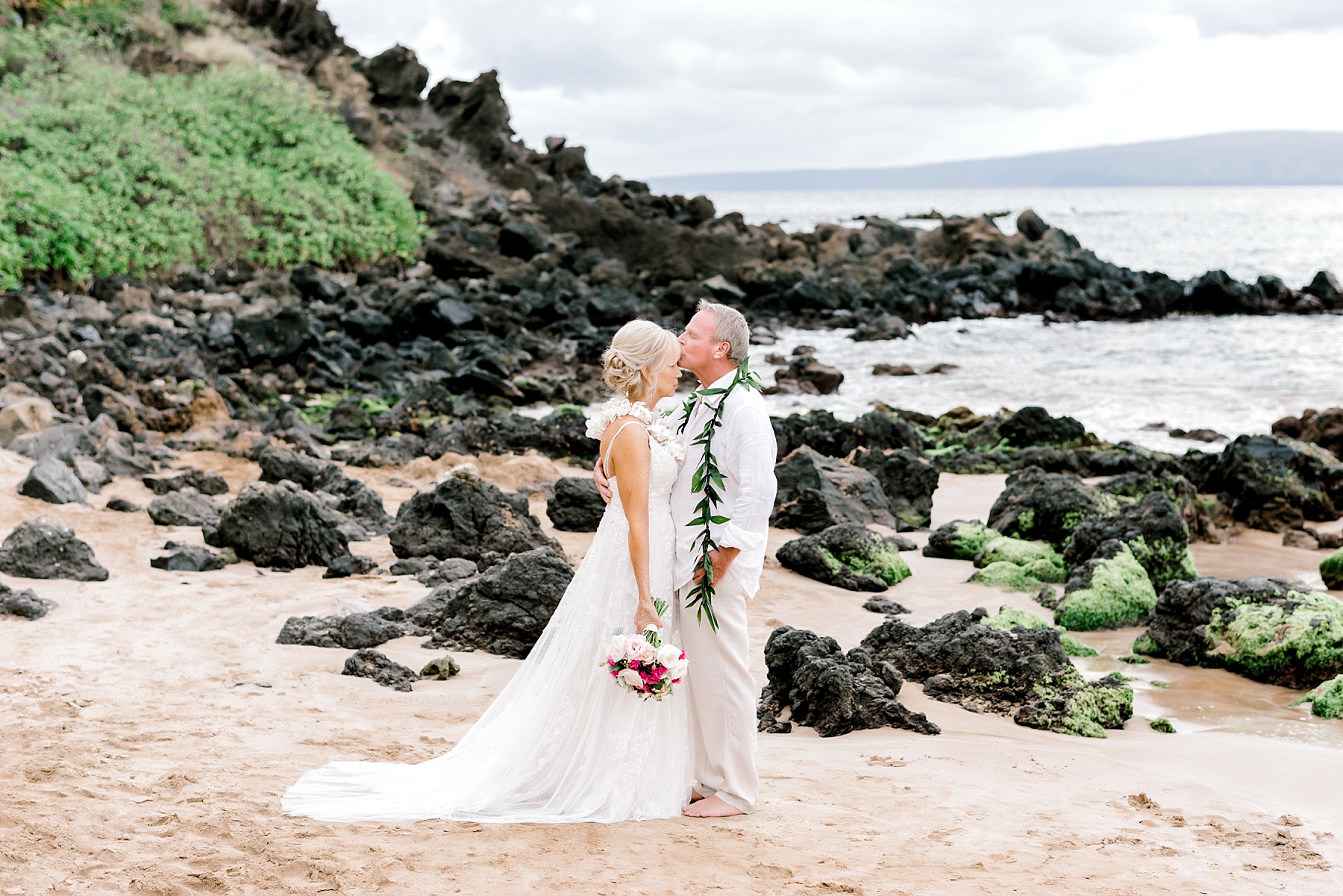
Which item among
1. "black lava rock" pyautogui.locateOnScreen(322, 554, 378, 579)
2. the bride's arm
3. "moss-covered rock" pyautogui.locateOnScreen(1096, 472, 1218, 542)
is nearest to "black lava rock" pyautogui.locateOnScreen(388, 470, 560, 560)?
"black lava rock" pyautogui.locateOnScreen(322, 554, 378, 579)

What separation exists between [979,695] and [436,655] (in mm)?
3213

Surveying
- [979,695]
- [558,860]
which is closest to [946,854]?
[558,860]

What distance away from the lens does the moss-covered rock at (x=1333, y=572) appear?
9.54 m

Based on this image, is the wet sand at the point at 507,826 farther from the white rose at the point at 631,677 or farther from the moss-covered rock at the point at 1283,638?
the white rose at the point at 631,677

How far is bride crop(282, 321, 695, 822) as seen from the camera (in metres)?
4.53

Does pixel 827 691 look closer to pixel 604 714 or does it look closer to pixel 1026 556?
pixel 604 714

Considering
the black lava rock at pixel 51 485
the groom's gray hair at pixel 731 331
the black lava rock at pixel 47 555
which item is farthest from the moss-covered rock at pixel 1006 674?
the black lava rock at pixel 51 485

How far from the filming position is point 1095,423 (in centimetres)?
1894

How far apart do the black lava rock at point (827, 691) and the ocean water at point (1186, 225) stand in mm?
48848

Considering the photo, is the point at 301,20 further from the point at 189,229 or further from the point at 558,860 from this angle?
the point at 558,860

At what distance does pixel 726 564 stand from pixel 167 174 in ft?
85.9

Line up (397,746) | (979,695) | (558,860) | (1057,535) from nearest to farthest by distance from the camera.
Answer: (558,860)
(397,746)
(979,695)
(1057,535)

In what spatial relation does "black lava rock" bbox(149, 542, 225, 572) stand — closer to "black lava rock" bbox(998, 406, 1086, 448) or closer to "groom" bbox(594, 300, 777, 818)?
"groom" bbox(594, 300, 777, 818)

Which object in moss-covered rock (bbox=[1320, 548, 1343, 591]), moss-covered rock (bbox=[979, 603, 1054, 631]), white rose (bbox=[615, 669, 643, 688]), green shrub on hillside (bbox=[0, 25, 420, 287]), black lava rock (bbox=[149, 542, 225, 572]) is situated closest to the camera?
white rose (bbox=[615, 669, 643, 688])
